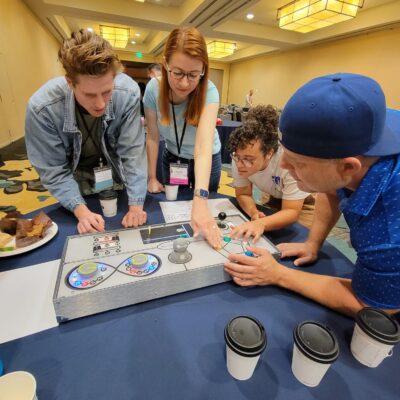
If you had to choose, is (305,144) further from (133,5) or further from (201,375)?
(133,5)

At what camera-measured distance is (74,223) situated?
40.1 inches

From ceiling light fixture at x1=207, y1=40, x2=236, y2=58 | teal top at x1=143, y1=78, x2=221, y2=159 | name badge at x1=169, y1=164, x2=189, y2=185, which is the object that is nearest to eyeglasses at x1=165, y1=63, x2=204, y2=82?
teal top at x1=143, y1=78, x2=221, y2=159

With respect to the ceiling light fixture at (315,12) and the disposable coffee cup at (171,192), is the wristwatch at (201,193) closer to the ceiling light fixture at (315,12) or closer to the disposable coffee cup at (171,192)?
the disposable coffee cup at (171,192)

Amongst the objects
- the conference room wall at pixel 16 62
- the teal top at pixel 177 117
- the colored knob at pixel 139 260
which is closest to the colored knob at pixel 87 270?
the colored knob at pixel 139 260

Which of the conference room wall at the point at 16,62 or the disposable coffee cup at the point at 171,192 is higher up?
the conference room wall at the point at 16,62

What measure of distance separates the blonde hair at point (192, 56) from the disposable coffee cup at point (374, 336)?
102cm

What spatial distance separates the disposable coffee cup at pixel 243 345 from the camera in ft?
1.48

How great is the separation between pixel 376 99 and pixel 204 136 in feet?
2.59

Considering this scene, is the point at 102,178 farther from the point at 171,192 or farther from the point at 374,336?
the point at 374,336

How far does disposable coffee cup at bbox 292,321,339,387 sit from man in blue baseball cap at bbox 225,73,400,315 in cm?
19

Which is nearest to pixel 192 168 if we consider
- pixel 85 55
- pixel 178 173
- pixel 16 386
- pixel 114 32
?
pixel 178 173

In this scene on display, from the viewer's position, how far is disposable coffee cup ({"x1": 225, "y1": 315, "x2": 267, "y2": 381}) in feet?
1.48

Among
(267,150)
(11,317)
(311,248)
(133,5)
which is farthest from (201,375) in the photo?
(133,5)

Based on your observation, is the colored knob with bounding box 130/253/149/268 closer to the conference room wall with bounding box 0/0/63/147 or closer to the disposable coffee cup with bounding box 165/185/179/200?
the disposable coffee cup with bounding box 165/185/179/200
